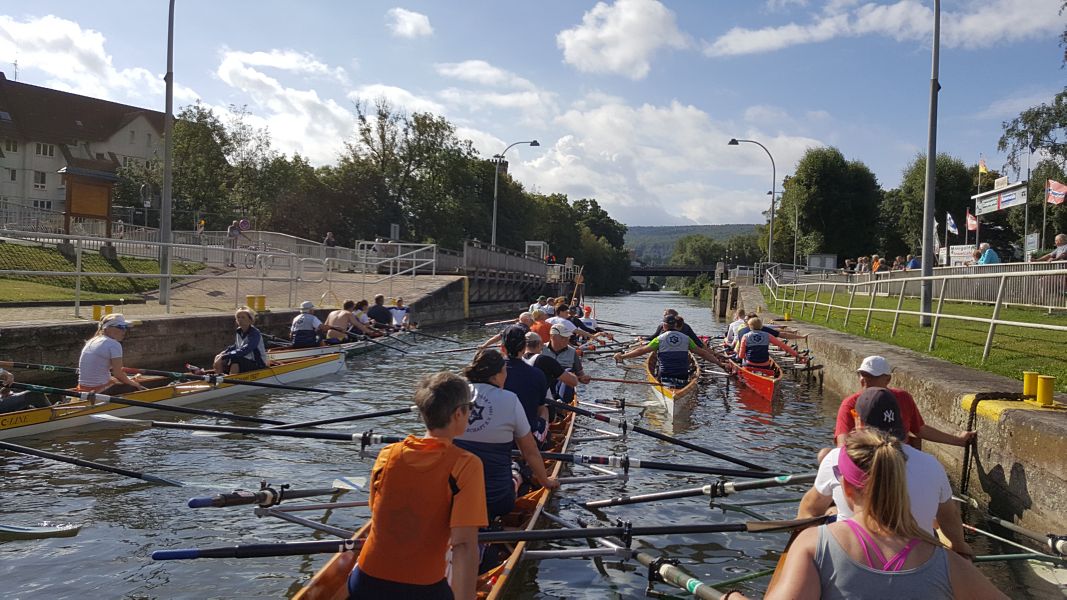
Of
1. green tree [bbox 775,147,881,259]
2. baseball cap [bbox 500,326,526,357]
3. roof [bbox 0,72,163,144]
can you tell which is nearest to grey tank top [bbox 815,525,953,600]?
baseball cap [bbox 500,326,526,357]

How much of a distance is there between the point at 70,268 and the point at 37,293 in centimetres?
610

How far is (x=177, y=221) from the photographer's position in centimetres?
5375

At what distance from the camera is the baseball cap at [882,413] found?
4.96 meters

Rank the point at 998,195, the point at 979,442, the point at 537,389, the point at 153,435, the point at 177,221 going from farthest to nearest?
1. the point at 177,221
2. the point at 998,195
3. the point at 153,435
4. the point at 979,442
5. the point at 537,389

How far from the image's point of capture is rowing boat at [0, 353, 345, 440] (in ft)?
31.0

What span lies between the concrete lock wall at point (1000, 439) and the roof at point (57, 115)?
234 feet

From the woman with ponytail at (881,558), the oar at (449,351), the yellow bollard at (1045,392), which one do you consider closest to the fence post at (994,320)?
the yellow bollard at (1045,392)

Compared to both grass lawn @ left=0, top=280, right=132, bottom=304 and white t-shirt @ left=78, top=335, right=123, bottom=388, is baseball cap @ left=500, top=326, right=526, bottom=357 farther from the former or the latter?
grass lawn @ left=0, top=280, right=132, bottom=304

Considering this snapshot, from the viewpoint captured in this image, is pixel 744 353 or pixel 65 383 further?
pixel 744 353

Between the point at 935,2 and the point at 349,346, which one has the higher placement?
the point at 935,2

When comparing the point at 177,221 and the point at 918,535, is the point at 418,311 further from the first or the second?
the point at 177,221

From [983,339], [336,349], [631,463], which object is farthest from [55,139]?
Answer: [631,463]

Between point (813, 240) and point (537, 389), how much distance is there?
6734cm

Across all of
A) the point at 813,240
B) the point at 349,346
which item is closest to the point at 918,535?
the point at 349,346
